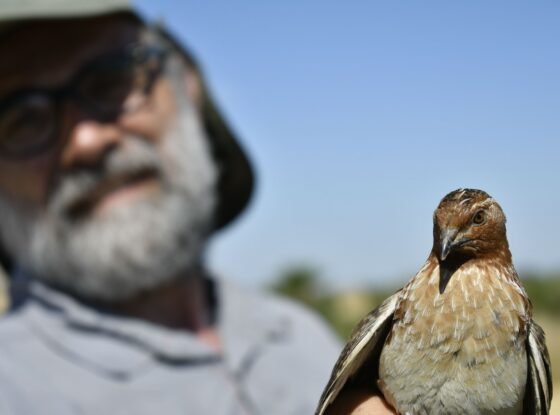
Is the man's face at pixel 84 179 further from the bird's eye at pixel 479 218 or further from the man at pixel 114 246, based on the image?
the bird's eye at pixel 479 218

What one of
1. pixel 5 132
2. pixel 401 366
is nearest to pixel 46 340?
pixel 5 132

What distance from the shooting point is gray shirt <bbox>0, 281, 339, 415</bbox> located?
4.22 metres

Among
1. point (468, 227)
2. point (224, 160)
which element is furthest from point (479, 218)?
point (224, 160)

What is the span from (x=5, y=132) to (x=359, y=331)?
3602mm

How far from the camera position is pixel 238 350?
4.99m

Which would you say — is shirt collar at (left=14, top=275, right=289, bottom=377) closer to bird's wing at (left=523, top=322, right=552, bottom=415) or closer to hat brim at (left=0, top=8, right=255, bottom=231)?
hat brim at (left=0, top=8, right=255, bottom=231)

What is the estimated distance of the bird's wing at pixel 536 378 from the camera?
2363mm

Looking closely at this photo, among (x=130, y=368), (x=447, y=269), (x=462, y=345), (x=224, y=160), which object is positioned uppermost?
(x=447, y=269)

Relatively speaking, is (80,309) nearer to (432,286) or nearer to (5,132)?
(5,132)

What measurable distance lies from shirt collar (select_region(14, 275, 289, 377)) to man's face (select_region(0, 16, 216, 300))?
0.24 metres

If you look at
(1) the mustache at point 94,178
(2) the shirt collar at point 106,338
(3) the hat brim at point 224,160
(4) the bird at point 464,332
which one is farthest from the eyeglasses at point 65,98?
(4) the bird at point 464,332

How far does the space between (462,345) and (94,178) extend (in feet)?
10.8

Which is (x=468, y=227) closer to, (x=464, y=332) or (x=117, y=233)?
(x=464, y=332)

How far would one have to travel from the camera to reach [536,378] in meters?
2.37
